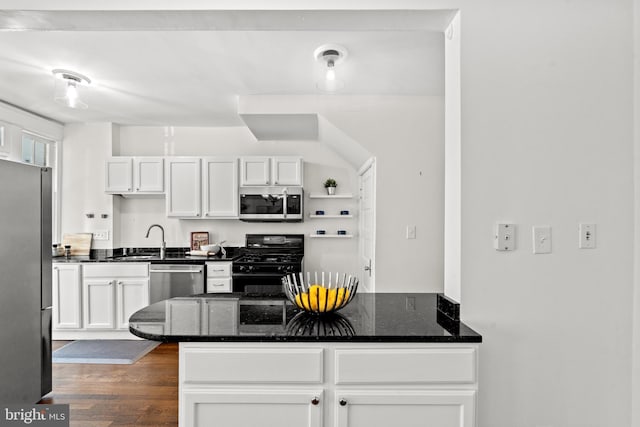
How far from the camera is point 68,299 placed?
149 inches

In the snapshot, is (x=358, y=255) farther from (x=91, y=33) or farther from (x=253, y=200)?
(x=91, y=33)

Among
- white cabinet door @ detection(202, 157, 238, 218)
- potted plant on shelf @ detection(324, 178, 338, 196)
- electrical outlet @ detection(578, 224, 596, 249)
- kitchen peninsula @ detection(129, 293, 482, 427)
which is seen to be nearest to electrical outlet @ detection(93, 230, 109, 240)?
white cabinet door @ detection(202, 157, 238, 218)

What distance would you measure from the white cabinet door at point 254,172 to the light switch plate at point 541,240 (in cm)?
298

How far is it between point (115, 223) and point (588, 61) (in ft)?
15.2

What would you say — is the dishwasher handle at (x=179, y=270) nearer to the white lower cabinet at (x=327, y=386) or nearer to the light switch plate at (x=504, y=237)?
the white lower cabinet at (x=327, y=386)

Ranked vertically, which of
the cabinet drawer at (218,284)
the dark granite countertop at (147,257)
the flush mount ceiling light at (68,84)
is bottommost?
→ the cabinet drawer at (218,284)

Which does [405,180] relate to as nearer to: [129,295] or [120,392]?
[120,392]

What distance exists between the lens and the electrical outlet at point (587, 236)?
5.09 ft

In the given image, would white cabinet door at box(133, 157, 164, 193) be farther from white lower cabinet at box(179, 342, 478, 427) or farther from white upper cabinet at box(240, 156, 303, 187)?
white lower cabinet at box(179, 342, 478, 427)

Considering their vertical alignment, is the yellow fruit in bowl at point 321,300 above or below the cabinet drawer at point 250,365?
above

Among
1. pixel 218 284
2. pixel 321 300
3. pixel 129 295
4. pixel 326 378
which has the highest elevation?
pixel 321 300

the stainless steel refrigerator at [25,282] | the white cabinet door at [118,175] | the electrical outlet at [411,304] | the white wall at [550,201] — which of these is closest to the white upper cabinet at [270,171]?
the white cabinet door at [118,175]

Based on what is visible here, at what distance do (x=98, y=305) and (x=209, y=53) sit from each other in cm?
289

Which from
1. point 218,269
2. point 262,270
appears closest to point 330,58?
point 262,270
